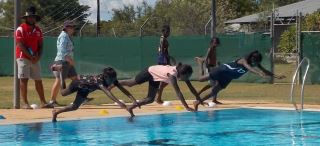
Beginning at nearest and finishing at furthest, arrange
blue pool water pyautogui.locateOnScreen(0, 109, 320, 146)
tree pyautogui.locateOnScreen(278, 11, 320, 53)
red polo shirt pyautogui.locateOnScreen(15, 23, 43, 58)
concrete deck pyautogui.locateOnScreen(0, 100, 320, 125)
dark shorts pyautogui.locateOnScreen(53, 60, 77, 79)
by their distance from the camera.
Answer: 1. blue pool water pyautogui.locateOnScreen(0, 109, 320, 146)
2. concrete deck pyautogui.locateOnScreen(0, 100, 320, 125)
3. red polo shirt pyautogui.locateOnScreen(15, 23, 43, 58)
4. dark shorts pyautogui.locateOnScreen(53, 60, 77, 79)
5. tree pyautogui.locateOnScreen(278, 11, 320, 53)

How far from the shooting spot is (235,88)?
24828mm

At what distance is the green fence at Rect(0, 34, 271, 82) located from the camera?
92.3 ft

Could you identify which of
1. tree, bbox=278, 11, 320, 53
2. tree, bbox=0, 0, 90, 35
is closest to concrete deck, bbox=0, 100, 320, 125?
tree, bbox=278, 11, 320, 53

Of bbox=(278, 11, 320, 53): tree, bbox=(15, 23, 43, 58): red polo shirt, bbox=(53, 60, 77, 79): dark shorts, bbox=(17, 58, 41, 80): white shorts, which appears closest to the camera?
bbox=(15, 23, 43, 58): red polo shirt

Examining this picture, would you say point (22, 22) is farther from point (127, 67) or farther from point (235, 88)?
point (127, 67)

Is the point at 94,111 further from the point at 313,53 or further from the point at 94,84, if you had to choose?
the point at 313,53

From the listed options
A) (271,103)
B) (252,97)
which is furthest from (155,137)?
(252,97)

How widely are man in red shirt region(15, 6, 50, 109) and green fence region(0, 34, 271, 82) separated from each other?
42.1 ft

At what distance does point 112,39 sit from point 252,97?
38.6 ft

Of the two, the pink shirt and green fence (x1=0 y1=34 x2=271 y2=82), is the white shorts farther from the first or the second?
green fence (x1=0 y1=34 x2=271 y2=82)

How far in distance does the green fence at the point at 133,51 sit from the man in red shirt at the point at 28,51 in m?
12.8

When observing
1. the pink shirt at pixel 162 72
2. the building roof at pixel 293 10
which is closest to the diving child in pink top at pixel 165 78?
the pink shirt at pixel 162 72

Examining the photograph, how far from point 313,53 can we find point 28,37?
13.3 m

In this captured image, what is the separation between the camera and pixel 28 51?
15992 mm
